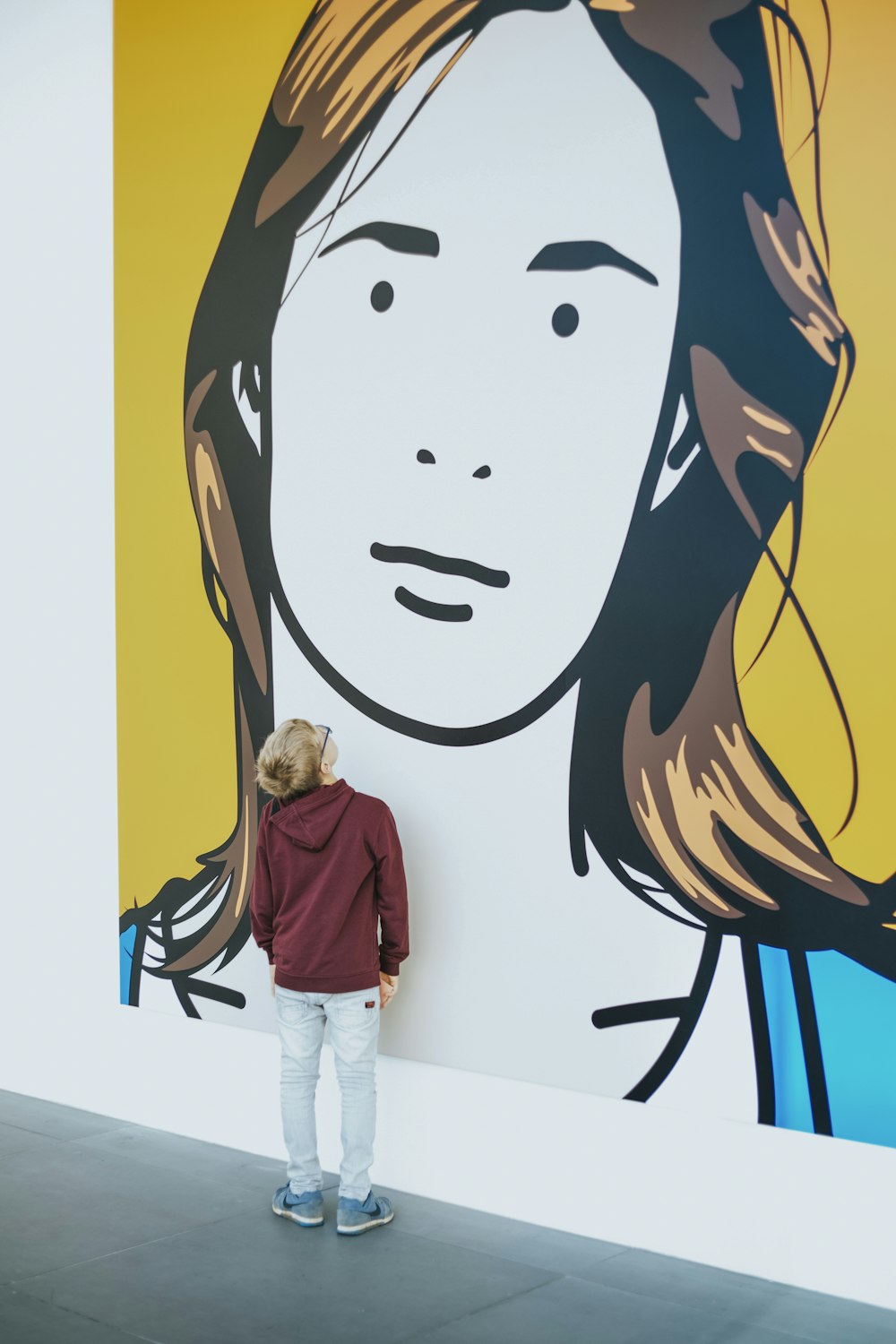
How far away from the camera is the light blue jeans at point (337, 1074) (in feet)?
12.3

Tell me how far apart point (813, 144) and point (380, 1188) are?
3.15 meters

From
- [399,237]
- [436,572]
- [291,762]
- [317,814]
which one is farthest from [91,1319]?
[399,237]

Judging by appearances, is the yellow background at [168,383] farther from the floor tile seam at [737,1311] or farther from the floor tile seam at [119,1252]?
the floor tile seam at [737,1311]

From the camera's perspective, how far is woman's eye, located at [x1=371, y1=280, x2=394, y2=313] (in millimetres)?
4066

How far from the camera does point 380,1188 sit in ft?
13.2

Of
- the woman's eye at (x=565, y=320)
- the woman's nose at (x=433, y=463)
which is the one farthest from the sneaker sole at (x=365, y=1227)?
the woman's eye at (x=565, y=320)

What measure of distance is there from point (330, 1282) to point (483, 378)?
8.12ft

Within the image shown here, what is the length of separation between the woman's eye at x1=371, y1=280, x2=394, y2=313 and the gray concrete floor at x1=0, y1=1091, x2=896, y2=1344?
2.69 meters

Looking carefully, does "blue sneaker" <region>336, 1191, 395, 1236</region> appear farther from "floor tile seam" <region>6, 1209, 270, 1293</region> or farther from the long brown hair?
the long brown hair

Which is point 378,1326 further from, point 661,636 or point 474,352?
point 474,352

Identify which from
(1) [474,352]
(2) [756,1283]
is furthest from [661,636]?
(2) [756,1283]

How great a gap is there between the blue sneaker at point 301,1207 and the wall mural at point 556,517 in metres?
0.49

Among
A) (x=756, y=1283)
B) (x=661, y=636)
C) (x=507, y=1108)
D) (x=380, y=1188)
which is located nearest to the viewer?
(x=756, y=1283)

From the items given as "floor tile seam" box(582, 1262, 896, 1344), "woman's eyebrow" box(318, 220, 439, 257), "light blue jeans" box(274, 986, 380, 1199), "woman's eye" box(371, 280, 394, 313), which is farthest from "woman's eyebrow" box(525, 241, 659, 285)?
"floor tile seam" box(582, 1262, 896, 1344)
